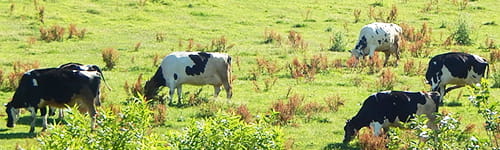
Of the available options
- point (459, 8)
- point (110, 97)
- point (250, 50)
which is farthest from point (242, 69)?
point (459, 8)

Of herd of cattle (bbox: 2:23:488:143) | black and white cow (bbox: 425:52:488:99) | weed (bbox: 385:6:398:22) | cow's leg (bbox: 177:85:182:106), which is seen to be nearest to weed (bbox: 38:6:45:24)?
herd of cattle (bbox: 2:23:488:143)

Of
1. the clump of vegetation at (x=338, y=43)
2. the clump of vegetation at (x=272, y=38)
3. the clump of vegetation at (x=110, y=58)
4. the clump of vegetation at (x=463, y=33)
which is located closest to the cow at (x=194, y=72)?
the clump of vegetation at (x=110, y=58)

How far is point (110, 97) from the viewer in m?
21.6

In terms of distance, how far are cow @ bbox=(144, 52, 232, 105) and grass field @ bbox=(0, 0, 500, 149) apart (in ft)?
1.88

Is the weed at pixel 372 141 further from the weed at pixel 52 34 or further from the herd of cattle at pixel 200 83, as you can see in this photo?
the weed at pixel 52 34

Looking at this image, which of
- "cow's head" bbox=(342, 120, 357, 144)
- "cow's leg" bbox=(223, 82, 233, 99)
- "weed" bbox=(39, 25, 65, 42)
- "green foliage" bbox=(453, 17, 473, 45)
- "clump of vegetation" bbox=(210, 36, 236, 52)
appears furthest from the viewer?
"green foliage" bbox=(453, 17, 473, 45)

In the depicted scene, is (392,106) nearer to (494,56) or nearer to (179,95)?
(179,95)

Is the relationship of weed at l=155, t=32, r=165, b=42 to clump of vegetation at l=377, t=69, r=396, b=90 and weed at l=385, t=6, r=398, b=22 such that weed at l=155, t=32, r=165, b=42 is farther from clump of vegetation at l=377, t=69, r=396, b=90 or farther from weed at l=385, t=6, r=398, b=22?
weed at l=385, t=6, r=398, b=22

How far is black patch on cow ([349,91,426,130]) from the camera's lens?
16.3 m

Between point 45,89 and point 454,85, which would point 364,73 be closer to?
point 454,85

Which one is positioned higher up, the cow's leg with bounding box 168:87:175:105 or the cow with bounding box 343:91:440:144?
the cow with bounding box 343:91:440:144

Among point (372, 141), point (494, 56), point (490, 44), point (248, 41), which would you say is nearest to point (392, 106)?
point (372, 141)

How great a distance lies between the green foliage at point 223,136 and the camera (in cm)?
909

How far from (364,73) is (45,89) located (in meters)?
10.5
